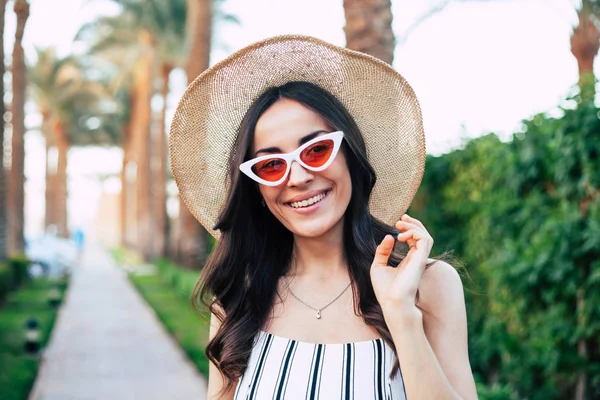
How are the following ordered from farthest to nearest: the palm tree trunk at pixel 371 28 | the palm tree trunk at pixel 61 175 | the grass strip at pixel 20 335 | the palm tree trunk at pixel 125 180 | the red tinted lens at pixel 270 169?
the palm tree trunk at pixel 125 180, the palm tree trunk at pixel 61 175, the grass strip at pixel 20 335, the palm tree trunk at pixel 371 28, the red tinted lens at pixel 270 169

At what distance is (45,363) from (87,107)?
28903mm

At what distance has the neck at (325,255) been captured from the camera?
7.30 ft

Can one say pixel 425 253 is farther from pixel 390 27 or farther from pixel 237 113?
pixel 390 27

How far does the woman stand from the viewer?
1.85m

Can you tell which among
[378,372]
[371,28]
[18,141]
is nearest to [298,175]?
[378,372]

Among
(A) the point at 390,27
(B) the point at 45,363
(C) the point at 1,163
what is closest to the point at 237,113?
(A) the point at 390,27

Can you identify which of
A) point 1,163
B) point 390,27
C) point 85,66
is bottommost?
point 1,163

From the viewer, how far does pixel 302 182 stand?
2.03 meters

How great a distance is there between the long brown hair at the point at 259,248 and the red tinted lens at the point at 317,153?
0.34 feet

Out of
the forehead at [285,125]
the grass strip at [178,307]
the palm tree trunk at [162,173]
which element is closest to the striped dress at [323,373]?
the forehead at [285,125]

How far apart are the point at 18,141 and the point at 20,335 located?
33.9 feet

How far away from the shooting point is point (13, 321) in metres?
11.7

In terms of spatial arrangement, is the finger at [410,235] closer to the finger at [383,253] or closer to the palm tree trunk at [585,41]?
the finger at [383,253]

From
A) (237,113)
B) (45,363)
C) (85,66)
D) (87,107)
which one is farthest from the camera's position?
(87,107)
